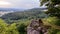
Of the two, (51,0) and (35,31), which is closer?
(51,0)

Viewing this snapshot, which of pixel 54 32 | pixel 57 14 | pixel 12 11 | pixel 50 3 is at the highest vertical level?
pixel 50 3

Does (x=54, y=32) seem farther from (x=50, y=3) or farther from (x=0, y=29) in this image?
(x=0, y=29)

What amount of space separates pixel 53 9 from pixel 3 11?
3908 centimetres

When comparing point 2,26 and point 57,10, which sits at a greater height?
point 57,10

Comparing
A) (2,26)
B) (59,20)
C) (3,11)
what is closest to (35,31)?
(59,20)

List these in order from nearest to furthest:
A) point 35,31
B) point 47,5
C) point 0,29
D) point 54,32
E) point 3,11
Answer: point 54,32, point 47,5, point 35,31, point 0,29, point 3,11

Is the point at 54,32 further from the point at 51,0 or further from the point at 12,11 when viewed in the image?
the point at 12,11

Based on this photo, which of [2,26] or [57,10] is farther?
[2,26]

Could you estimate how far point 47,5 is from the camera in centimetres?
771

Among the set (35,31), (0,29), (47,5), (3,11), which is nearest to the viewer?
(47,5)

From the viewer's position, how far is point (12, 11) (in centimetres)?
4931

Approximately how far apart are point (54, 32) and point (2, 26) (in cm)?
814

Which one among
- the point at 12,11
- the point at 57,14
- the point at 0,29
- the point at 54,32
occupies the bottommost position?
the point at 12,11

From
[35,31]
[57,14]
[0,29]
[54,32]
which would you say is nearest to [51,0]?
[57,14]
